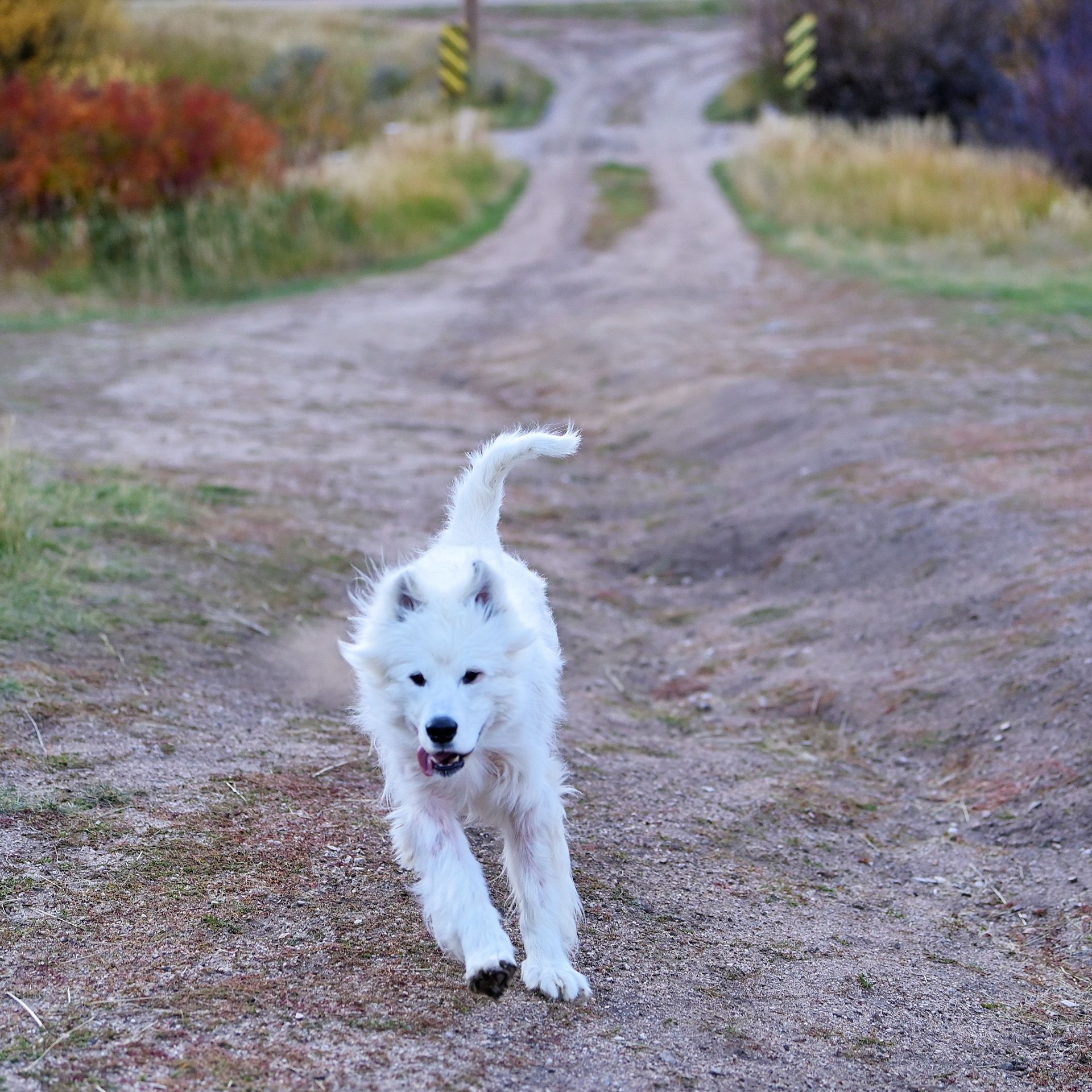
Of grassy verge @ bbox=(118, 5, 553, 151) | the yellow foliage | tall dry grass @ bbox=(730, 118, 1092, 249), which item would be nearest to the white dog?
tall dry grass @ bbox=(730, 118, 1092, 249)

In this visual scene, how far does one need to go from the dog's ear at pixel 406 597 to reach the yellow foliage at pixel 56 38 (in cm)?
2252

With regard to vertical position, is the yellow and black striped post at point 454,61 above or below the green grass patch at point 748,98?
above

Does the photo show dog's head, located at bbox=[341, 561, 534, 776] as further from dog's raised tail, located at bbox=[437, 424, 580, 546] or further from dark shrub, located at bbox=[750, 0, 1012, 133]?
dark shrub, located at bbox=[750, 0, 1012, 133]

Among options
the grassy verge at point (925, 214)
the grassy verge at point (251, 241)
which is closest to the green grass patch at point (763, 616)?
the grassy verge at point (925, 214)

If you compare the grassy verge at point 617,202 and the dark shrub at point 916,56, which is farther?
the dark shrub at point 916,56

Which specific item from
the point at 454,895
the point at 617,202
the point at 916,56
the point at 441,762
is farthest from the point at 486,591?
the point at 916,56

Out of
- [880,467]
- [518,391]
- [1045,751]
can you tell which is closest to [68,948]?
[1045,751]

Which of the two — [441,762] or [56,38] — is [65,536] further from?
[56,38]

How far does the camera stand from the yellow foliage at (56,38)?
25.1 meters

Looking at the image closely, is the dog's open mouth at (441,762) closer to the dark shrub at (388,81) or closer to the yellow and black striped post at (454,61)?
the yellow and black striped post at (454,61)

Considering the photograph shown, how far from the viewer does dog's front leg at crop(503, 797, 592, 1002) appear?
13.9 feet

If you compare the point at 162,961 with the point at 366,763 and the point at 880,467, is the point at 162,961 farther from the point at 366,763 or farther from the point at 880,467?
the point at 880,467

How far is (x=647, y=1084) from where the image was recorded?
12.7 feet

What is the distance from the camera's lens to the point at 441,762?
3951 millimetres
